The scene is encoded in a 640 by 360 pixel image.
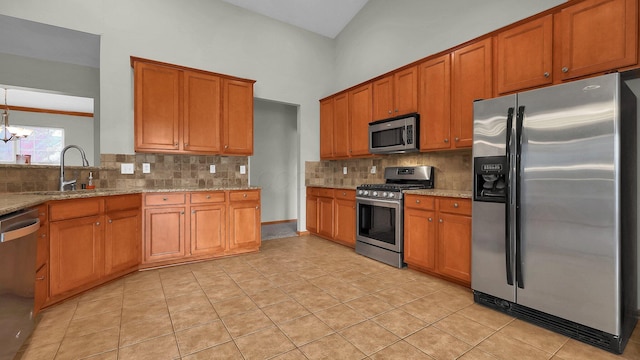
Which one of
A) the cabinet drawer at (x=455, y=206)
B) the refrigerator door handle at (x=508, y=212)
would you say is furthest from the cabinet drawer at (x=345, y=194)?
the refrigerator door handle at (x=508, y=212)

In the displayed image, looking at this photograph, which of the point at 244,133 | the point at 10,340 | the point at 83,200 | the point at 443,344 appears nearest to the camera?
the point at 10,340

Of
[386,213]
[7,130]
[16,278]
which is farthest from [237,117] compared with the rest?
[7,130]

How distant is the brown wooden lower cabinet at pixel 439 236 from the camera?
268 centimetres

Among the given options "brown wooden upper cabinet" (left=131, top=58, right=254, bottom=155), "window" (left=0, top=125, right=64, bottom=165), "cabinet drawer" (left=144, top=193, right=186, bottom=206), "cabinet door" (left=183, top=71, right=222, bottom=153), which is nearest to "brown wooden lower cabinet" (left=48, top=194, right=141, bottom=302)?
"cabinet drawer" (left=144, top=193, right=186, bottom=206)

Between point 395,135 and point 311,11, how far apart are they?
9.47 ft

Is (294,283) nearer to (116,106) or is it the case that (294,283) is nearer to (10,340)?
(10,340)

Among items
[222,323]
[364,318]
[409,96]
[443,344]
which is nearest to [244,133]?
[409,96]

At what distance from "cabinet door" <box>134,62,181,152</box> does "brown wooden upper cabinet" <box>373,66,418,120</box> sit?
2.74 metres

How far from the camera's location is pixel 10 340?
4.92ft

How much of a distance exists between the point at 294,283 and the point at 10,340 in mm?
1956

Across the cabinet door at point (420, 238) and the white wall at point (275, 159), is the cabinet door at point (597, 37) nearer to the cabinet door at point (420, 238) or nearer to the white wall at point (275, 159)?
the cabinet door at point (420, 238)

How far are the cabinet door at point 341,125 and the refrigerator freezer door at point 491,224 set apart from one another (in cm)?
247

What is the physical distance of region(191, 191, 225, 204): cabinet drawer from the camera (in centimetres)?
347

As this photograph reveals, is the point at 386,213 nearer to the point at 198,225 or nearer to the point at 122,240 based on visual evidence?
the point at 198,225
